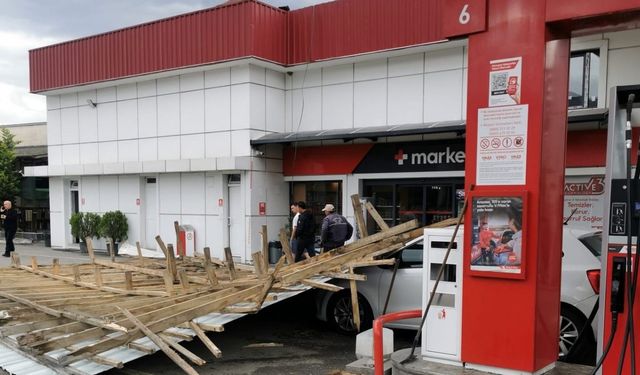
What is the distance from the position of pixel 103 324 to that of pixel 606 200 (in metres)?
5.00

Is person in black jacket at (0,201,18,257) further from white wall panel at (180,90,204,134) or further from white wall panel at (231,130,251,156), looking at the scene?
white wall panel at (231,130,251,156)

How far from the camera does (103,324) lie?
5.55m

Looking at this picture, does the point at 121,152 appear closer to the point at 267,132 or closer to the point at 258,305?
the point at 267,132

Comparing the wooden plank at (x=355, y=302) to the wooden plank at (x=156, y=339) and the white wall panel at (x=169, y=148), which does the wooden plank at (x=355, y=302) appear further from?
the white wall panel at (x=169, y=148)

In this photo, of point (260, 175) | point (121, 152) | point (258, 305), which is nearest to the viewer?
point (258, 305)

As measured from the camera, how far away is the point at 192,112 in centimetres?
1501

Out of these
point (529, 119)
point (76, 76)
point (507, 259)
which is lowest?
point (507, 259)

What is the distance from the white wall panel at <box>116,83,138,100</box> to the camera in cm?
1634

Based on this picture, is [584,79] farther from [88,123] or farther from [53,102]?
[53,102]

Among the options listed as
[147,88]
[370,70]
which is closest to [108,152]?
[147,88]

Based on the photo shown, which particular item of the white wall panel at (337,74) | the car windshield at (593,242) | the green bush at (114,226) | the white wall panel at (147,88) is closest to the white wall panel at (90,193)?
the green bush at (114,226)

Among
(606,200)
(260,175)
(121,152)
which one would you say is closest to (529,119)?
(606,200)

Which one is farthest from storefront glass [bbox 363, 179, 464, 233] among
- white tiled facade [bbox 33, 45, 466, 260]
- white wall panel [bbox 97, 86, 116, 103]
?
white wall panel [bbox 97, 86, 116, 103]

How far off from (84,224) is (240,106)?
7.55 metres
